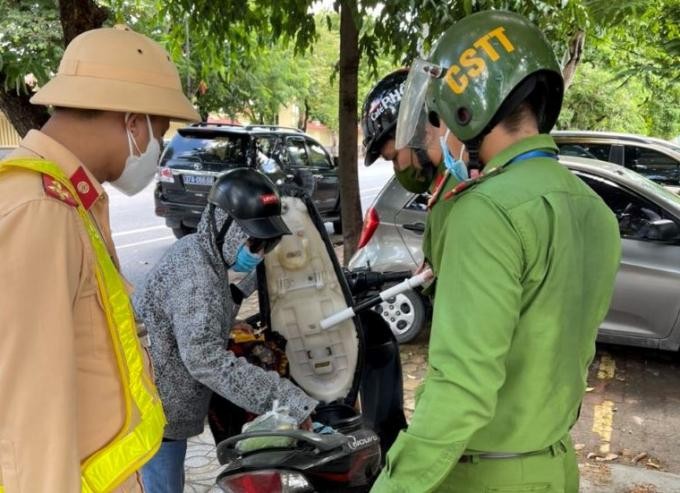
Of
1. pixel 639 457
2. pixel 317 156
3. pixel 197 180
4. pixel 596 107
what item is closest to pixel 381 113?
pixel 639 457

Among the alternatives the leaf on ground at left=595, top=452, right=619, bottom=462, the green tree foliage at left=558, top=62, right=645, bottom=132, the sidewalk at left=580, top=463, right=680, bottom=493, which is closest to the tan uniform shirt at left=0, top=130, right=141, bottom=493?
the sidewalk at left=580, top=463, right=680, bottom=493

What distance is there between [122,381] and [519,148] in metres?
1.00

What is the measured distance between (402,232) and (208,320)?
351cm

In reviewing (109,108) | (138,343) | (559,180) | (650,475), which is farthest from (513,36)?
(650,475)

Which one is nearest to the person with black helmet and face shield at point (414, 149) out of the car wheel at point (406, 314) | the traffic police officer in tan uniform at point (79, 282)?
the traffic police officer in tan uniform at point (79, 282)

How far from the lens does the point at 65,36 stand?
312cm

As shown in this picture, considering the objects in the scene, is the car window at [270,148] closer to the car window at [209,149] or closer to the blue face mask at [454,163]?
the car window at [209,149]

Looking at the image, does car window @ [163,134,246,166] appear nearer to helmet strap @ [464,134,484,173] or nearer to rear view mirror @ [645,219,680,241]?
rear view mirror @ [645,219,680,241]

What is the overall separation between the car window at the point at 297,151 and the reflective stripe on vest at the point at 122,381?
973 cm

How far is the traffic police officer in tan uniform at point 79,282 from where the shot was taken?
1139 millimetres

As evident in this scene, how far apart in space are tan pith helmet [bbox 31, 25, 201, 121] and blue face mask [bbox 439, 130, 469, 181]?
2.16 feet

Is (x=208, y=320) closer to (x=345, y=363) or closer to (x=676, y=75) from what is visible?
(x=345, y=363)

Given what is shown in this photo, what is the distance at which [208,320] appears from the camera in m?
1.94

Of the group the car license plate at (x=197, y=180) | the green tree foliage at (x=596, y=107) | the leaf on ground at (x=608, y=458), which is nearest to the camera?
the leaf on ground at (x=608, y=458)
